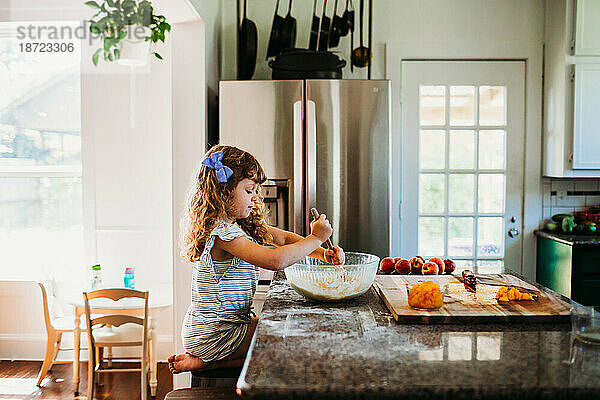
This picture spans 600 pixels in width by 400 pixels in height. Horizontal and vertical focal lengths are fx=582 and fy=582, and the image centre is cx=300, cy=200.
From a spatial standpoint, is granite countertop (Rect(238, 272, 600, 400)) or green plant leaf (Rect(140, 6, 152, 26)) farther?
green plant leaf (Rect(140, 6, 152, 26))

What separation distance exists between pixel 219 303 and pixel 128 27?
5.86ft

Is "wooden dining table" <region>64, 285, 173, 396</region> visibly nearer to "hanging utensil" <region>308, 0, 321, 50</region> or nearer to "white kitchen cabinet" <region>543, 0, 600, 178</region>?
"hanging utensil" <region>308, 0, 321, 50</region>

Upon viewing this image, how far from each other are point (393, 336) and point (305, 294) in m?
0.41

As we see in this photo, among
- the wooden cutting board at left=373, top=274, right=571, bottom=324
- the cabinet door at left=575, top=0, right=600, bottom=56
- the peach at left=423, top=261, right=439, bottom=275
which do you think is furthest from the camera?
the cabinet door at left=575, top=0, right=600, bottom=56

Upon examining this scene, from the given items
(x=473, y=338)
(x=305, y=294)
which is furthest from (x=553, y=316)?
(x=305, y=294)

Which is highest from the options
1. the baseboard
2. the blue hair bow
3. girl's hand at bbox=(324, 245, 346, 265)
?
the blue hair bow

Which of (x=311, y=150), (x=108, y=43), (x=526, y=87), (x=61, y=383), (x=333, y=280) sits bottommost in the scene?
(x=61, y=383)

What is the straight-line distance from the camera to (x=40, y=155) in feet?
13.1

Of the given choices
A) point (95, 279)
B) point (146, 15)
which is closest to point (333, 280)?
point (146, 15)

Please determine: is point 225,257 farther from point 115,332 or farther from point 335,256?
point 115,332

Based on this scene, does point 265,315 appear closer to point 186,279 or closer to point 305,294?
point 305,294

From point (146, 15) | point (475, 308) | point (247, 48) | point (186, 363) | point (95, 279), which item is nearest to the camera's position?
Result: point (475, 308)

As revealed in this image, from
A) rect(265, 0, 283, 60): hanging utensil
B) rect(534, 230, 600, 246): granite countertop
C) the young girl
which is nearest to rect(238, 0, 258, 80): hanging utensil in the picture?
rect(265, 0, 283, 60): hanging utensil

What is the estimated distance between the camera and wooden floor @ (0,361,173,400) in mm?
3342
